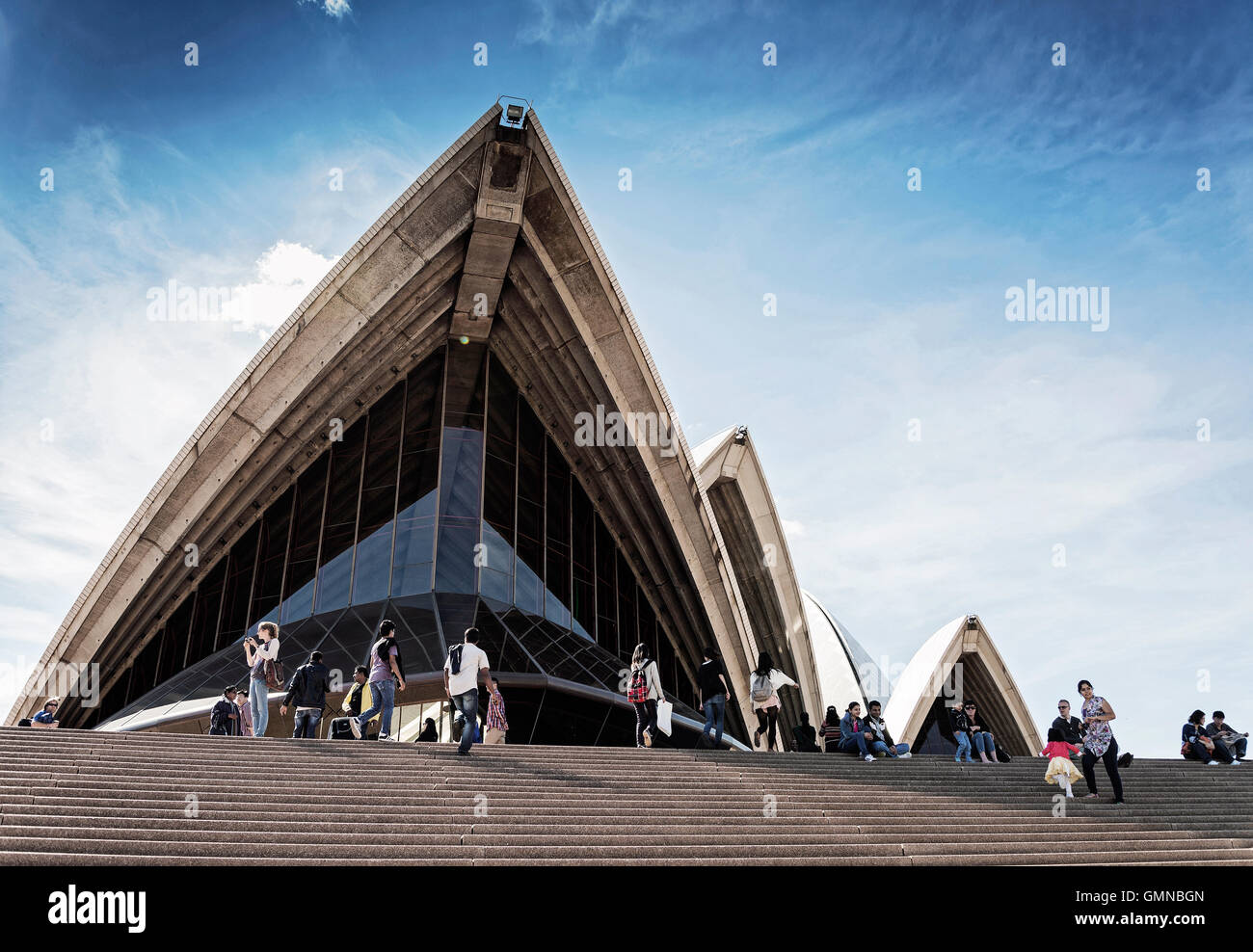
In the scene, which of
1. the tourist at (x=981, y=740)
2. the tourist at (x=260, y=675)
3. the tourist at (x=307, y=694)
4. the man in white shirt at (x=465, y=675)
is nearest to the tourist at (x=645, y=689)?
the man in white shirt at (x=465, y=675)

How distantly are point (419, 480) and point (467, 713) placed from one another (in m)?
11.0

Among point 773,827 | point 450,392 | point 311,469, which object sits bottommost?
point 773,827

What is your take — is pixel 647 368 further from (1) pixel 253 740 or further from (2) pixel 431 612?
(1) pixel 253 740

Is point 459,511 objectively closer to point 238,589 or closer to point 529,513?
point 529,513

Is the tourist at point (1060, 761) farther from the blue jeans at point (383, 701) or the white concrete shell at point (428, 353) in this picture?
the white concrete shell at point (428, 353)

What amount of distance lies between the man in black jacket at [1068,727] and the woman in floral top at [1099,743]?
177mm

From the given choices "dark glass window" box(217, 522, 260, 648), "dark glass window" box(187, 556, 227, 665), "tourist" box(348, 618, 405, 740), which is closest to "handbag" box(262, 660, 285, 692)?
"tourist" box(348, 618, 405, 740)

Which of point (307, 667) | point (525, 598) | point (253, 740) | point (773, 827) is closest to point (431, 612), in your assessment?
point (525, 598)

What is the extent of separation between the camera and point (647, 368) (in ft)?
63.9

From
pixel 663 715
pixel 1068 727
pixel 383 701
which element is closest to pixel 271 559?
pixel 383 701

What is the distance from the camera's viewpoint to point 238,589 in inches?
766

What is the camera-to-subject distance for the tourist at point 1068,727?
9.26 meters
